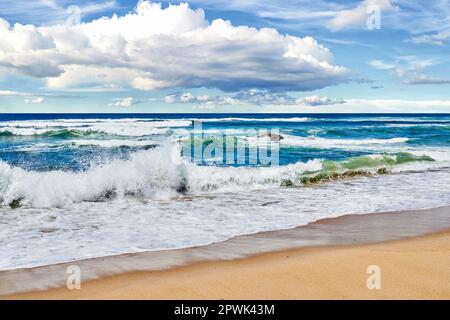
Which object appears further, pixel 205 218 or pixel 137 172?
pixel 137 172

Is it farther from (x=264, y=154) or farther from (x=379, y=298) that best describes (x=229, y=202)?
(x=264, y=154)

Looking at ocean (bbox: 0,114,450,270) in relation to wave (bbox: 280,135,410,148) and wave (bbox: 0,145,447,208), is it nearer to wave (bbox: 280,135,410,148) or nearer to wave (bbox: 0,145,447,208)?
wave (bbox: 0,145,447,208)

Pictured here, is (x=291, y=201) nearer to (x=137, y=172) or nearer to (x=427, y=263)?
(x=137, y=172)

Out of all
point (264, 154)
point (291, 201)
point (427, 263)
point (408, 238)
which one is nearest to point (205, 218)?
point (291, 201)

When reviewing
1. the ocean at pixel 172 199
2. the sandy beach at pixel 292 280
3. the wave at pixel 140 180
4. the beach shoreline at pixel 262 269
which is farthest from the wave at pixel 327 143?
the sandy beach at pixel 292 280

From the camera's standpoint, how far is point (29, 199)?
9023mm

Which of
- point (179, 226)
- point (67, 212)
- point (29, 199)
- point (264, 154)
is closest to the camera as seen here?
point (179, 226)

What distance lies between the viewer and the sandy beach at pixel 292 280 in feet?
12.1

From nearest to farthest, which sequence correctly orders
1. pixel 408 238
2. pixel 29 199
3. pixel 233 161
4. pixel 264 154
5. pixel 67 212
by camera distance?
1. pixel 408 238
2. pixel 67 212
3. pixel 29 199
4. pixel 233 161
5. pixel 264 154

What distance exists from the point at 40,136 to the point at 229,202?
22.6 metres

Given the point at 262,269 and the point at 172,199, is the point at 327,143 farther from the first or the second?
the point at 262,269

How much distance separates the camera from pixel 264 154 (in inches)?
738

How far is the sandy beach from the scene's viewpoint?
3.69m

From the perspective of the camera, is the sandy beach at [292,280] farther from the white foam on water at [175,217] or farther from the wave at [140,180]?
the wave at [140,180]
